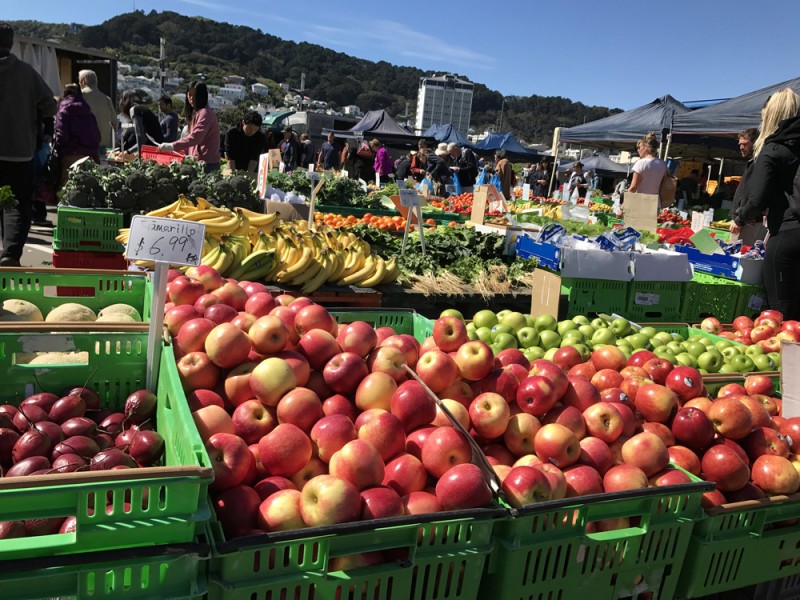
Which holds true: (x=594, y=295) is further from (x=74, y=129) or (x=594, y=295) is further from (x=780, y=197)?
(x=74, y=129)

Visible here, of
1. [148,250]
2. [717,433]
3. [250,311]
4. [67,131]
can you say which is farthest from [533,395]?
[67,131]

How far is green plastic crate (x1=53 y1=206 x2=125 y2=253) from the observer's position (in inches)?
203

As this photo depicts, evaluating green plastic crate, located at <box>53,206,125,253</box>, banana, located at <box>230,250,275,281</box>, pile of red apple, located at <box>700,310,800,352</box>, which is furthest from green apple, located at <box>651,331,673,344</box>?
green plastic crate, located at <box>53,206,125,253</box>

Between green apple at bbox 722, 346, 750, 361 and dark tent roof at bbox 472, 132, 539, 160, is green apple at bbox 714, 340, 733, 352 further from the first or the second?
dark tent roof at bbox 472, 132, 539, 160

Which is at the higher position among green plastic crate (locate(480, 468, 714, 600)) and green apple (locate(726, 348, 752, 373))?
green apple (locate(726, 348, 752, 373))

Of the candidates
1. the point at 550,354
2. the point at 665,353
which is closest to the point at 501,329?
the point at 550,354

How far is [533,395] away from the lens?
2279 mm

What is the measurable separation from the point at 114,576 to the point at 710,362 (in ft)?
10.8

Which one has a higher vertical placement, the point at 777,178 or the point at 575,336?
the point at 777,178

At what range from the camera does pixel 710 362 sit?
11.8 feet

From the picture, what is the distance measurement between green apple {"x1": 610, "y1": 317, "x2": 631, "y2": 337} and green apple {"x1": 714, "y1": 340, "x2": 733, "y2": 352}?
1.86 feet

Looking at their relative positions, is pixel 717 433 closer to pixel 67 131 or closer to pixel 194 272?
pixel 194 272

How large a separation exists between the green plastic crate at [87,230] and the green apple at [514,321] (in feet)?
11.1

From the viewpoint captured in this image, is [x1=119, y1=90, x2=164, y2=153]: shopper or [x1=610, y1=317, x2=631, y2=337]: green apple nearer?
[x1=610, y1=317, x2=631, y2=337]: green apple
